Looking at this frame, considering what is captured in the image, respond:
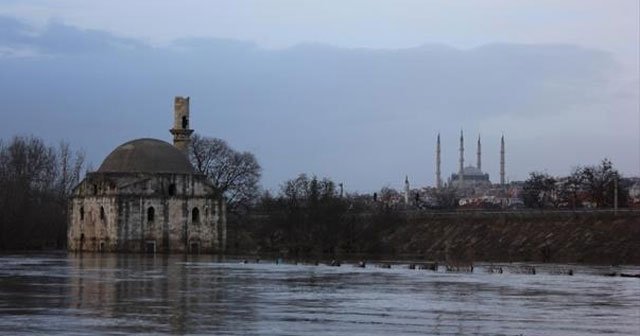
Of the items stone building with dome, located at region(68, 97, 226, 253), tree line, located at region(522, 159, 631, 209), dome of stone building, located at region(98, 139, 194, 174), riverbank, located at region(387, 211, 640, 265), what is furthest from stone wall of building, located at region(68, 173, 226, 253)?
tree line, located at region(522, 159, 631, 209)

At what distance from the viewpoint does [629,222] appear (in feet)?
283

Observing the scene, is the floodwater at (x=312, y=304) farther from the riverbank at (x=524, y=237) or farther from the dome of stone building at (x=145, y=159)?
the dome of stone building at (x=145, y=159)

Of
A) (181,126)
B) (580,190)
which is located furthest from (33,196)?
(580,190)

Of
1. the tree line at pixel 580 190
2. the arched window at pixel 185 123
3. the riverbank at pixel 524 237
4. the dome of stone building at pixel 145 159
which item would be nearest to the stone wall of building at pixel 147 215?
the dome of stone building at pixel 145 159

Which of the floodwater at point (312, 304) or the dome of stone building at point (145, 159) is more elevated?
the dome of stone building at point (145, 159)

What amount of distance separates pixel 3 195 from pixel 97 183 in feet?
31.6

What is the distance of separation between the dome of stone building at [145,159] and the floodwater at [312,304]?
53.0m

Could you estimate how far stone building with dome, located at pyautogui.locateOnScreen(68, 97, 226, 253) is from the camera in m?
101

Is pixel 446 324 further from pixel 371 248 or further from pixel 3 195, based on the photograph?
pixel 3 195

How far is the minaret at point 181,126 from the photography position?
11275 centimetres

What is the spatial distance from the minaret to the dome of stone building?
6910mm

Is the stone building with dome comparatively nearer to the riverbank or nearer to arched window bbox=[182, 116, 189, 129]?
arched window bbox=[182, 116, 189, 129]

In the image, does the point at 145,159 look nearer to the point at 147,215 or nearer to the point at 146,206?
the point at 146,206

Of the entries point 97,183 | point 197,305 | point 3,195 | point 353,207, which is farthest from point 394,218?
point 197,305
